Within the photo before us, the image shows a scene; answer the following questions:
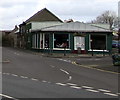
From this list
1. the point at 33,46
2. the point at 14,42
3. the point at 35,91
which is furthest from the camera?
the point at 14,42

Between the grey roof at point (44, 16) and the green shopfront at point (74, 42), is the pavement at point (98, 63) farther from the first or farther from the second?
the grey roof at point (44, 16)

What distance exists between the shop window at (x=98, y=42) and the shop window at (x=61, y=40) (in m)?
3.50

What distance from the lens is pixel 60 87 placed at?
51.4 feet

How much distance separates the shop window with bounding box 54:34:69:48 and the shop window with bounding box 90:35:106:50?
350cm

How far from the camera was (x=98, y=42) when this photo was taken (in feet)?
176

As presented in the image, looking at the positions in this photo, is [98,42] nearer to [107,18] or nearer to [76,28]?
[76,28]

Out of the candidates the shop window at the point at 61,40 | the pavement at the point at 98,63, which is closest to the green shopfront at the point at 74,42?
the shop window at the point at 61,40

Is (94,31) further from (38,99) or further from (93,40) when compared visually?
(38,99)

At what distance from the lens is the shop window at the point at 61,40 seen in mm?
52469

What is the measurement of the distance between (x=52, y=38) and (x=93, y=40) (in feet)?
19.2

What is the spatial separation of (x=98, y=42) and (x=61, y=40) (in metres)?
5.27

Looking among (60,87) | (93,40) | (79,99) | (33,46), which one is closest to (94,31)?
(93,40)

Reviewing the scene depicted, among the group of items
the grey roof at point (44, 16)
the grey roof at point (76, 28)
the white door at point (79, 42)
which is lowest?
the white door at point (79, 42)

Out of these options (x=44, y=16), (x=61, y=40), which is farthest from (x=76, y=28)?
(x=44, y=16)
